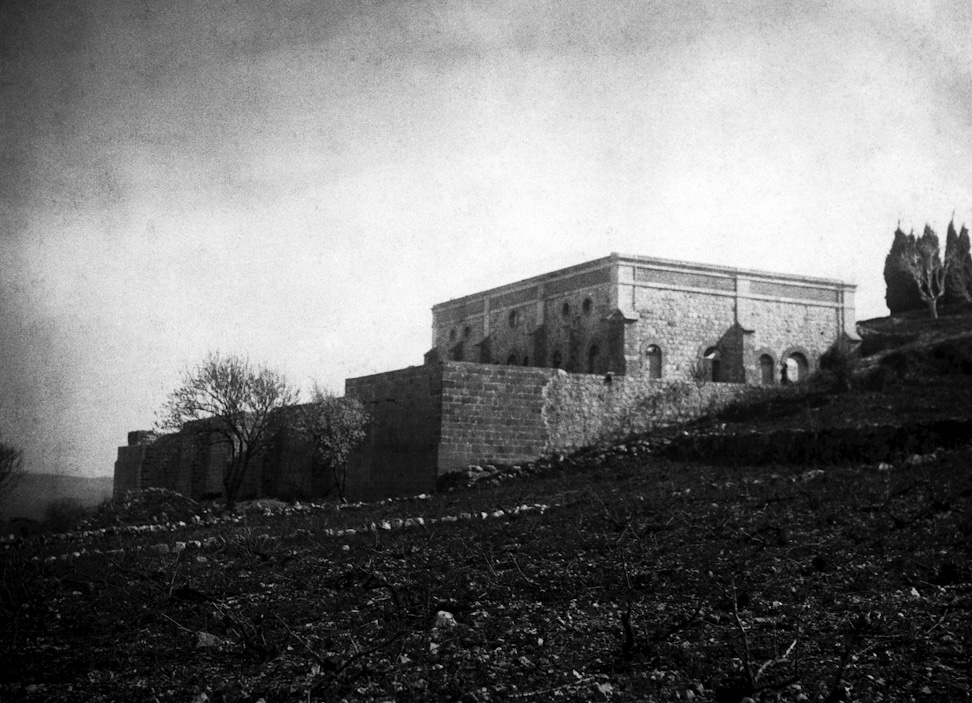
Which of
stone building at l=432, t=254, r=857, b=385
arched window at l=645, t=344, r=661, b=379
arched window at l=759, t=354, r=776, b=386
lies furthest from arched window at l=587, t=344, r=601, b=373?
arched window at l=759, t=354, r=776, b=386

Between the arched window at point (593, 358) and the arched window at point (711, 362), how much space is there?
397 centimetres

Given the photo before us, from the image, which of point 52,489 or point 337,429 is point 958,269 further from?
point 52,489

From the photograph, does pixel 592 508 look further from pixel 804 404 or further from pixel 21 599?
pixel 804 404

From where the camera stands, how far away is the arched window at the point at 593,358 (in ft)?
107

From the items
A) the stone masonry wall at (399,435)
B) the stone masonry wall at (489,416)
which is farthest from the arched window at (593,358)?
the stone masonry wall at (399,435)

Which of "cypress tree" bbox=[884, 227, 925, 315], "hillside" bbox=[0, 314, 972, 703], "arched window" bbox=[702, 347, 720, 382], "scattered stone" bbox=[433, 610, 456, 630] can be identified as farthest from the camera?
"cypress tree" bbox=[884, 227, 925, 315]

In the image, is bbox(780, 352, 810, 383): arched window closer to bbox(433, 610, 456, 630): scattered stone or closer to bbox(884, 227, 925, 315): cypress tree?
bbox(884, 227, 925, 315): cypress tree

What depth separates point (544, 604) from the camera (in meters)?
6.11

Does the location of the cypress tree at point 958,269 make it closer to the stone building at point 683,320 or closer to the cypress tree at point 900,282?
the cypress tree at point 900,282

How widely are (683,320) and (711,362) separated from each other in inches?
75.6

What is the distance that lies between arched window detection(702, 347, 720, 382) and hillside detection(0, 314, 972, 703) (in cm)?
2063

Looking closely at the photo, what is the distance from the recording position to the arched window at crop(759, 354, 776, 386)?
32938 millimetres

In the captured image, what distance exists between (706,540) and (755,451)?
9431 mm

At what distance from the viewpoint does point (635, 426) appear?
67.2 ft
